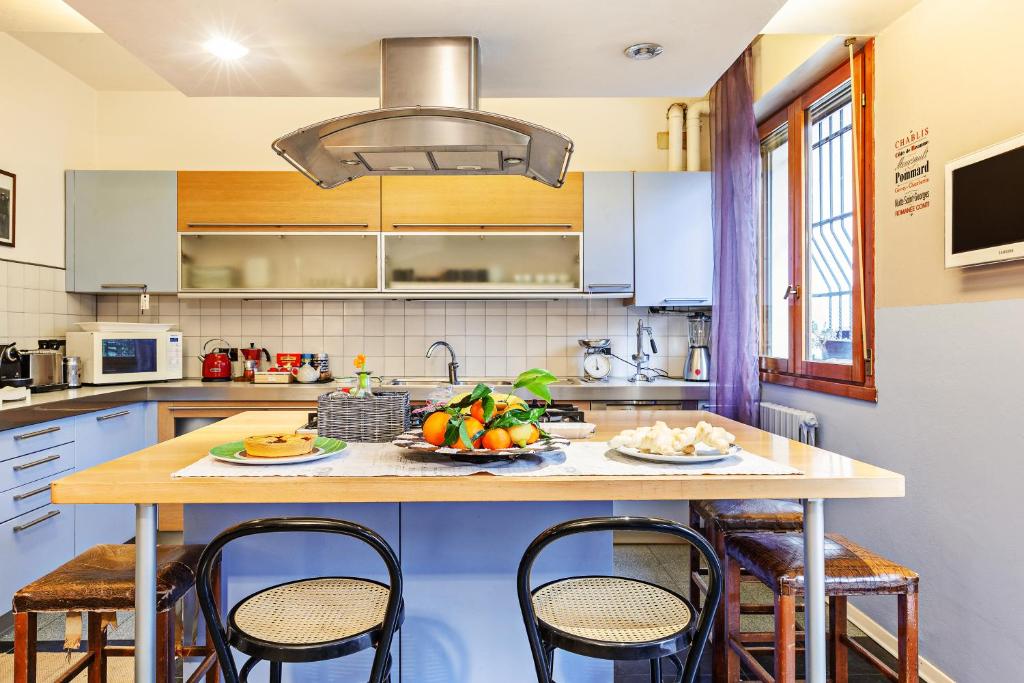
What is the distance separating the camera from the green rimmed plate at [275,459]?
147 cm

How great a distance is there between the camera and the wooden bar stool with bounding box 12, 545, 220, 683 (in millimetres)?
1452

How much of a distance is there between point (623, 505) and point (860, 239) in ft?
6.32

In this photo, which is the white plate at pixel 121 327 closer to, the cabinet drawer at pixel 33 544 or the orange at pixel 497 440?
the cabinet drawer at pixel 33 544

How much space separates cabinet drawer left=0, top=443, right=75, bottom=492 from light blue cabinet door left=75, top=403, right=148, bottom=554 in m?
0.07

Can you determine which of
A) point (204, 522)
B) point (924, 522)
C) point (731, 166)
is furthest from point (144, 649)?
point (731, 166)

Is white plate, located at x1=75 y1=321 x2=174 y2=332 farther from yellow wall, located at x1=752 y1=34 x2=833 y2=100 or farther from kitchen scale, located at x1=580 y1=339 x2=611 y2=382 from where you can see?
yellow wall, located at x1=752 y1=34 x2=833 y2=100

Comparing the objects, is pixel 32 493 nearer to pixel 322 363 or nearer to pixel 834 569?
pixel 322 363

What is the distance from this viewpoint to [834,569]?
156cm

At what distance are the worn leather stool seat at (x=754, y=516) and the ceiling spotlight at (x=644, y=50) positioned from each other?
1.49m

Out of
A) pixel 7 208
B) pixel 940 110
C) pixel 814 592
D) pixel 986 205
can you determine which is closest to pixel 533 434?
pixel 814 592

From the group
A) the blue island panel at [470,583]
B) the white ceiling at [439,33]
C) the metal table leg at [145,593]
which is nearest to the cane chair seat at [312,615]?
the metal table leg at [145,593]

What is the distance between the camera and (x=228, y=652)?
1247mm

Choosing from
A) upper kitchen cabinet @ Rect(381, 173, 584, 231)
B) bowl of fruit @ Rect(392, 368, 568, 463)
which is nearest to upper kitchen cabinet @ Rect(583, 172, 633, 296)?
upper kitchen cabinet @ Rect(381, 173, 584, 231)

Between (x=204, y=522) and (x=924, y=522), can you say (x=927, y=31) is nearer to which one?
(x=924, y=522)
